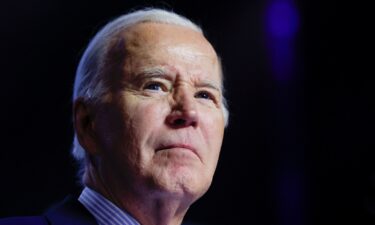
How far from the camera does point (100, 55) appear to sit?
2.01m

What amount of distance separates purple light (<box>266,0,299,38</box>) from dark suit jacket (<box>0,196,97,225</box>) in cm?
222

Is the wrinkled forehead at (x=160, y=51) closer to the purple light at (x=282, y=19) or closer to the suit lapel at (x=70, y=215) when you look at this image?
the suit lapel at (x=70, y=215)

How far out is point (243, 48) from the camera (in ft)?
12.0

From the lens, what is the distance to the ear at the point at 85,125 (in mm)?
1940

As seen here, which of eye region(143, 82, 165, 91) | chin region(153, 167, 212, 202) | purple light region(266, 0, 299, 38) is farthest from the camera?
purple light region(266, 0, 299, 38)

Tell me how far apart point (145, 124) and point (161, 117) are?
6cm

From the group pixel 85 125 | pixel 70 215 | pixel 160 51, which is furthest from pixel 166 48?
pixel 70 215

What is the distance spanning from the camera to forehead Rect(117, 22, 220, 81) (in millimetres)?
1911

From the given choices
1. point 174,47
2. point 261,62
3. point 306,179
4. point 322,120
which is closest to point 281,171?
point 306,179

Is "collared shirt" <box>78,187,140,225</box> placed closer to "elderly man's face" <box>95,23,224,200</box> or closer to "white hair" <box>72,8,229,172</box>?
"elderly man's face" <box>95,23,224,200</box>

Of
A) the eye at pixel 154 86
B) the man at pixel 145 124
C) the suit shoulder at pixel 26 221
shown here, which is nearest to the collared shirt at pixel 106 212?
the man at pixel 145 124

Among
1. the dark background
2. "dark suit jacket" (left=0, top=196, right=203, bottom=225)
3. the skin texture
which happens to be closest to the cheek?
the skin texture

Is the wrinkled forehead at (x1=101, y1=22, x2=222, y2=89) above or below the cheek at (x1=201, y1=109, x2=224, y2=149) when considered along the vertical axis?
above

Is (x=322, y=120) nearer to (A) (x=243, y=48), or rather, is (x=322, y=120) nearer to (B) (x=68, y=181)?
(A) (x=243, y=48)
